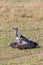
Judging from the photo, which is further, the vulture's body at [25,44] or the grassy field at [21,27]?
the vulture's body at [25,44]

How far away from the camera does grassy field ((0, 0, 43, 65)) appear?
9.76m

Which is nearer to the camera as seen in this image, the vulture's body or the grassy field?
the grassy field

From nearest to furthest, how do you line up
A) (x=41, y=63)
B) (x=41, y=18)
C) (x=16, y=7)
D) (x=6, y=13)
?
(x=41, y=63) → (x=41, y=18) → (x=6, y=13) → (x=16, y=7)

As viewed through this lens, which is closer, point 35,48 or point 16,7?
point 35,48

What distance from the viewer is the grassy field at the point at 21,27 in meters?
9.76

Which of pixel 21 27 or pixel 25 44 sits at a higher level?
pixel 25 44

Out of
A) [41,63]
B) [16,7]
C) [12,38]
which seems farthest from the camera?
[16,7]

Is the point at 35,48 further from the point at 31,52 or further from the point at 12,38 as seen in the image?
the point at 12,38

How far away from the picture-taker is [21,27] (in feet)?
46.3

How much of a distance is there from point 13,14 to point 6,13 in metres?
0.45

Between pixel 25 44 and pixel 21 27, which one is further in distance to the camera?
pixel 21 27

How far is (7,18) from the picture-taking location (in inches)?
628

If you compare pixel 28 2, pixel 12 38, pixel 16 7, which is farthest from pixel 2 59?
pixel 28 2

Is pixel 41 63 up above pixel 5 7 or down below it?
above
